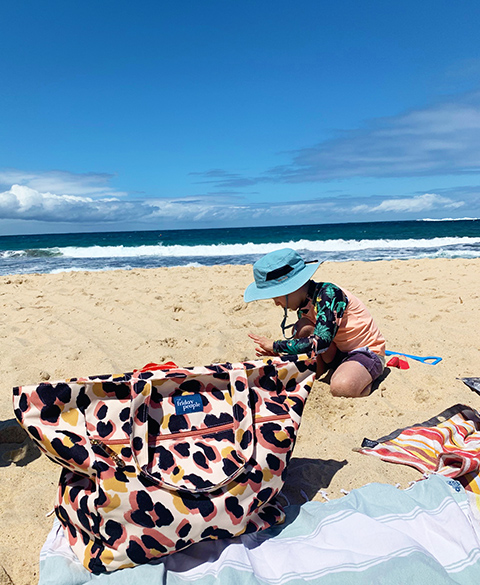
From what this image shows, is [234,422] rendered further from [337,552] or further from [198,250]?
[198,250]

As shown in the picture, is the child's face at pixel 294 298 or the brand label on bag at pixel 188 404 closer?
the brand label on bag at pixel 188 404

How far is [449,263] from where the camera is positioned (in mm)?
9477

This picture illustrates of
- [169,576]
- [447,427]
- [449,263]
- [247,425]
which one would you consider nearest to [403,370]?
[447,427]

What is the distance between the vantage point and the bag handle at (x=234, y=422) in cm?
165

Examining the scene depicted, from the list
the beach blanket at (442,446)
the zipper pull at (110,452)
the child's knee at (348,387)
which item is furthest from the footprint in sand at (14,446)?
the child's knee at (348,387)

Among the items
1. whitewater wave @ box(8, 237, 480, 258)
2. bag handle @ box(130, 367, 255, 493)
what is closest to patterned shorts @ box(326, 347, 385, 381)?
bag handle @ box(130, 367, 255, 493)

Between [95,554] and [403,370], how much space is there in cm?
273

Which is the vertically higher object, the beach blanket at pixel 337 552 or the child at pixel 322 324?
the child at pixel 322 324

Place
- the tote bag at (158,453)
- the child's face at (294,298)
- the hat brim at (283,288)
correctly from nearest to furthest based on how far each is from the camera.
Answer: the tote bag at (158,453) < the hat brim at (283,288) < the child's face at (294,298)

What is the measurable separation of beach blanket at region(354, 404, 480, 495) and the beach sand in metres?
0.09

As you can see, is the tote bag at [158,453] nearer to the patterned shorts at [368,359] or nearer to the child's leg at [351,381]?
the child's leg at [351,381]

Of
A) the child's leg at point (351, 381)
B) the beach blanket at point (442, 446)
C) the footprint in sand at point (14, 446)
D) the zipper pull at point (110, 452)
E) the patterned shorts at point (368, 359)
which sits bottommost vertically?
the footprint in sand at point (14, 446)

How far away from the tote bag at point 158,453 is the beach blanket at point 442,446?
921mm

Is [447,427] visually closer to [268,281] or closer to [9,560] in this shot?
[268,281]
